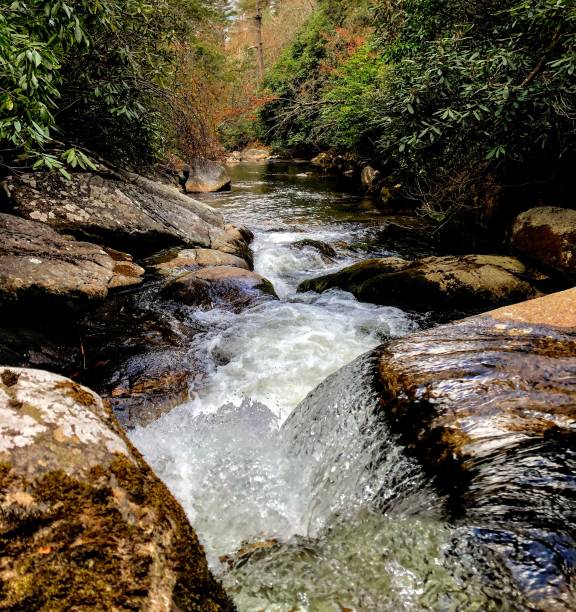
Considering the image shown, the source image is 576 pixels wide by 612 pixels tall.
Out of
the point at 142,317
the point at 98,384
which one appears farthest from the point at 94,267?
the point at 98,384

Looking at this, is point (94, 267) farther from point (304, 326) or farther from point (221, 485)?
point (221, 485)

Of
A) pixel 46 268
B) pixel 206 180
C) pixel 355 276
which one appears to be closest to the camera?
pixel 46 268

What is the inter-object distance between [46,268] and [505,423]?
184 inches

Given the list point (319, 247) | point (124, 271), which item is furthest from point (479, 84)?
point (124, 271)

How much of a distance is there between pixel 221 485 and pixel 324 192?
13224mm

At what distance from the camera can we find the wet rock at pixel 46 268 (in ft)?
13.8

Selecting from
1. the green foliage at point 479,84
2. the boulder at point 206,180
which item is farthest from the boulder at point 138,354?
the boulder at point 206,180

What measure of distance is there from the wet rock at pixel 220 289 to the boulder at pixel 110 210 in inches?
49.7

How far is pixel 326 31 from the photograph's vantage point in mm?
20859

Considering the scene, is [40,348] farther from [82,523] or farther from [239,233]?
[239,233]

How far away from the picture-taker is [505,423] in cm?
194

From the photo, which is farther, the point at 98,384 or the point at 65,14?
the point at 98,384

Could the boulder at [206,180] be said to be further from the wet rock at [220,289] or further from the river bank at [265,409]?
the wet rock at [220,289]

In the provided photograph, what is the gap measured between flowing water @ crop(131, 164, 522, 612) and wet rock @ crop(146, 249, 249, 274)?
54.1 inches
